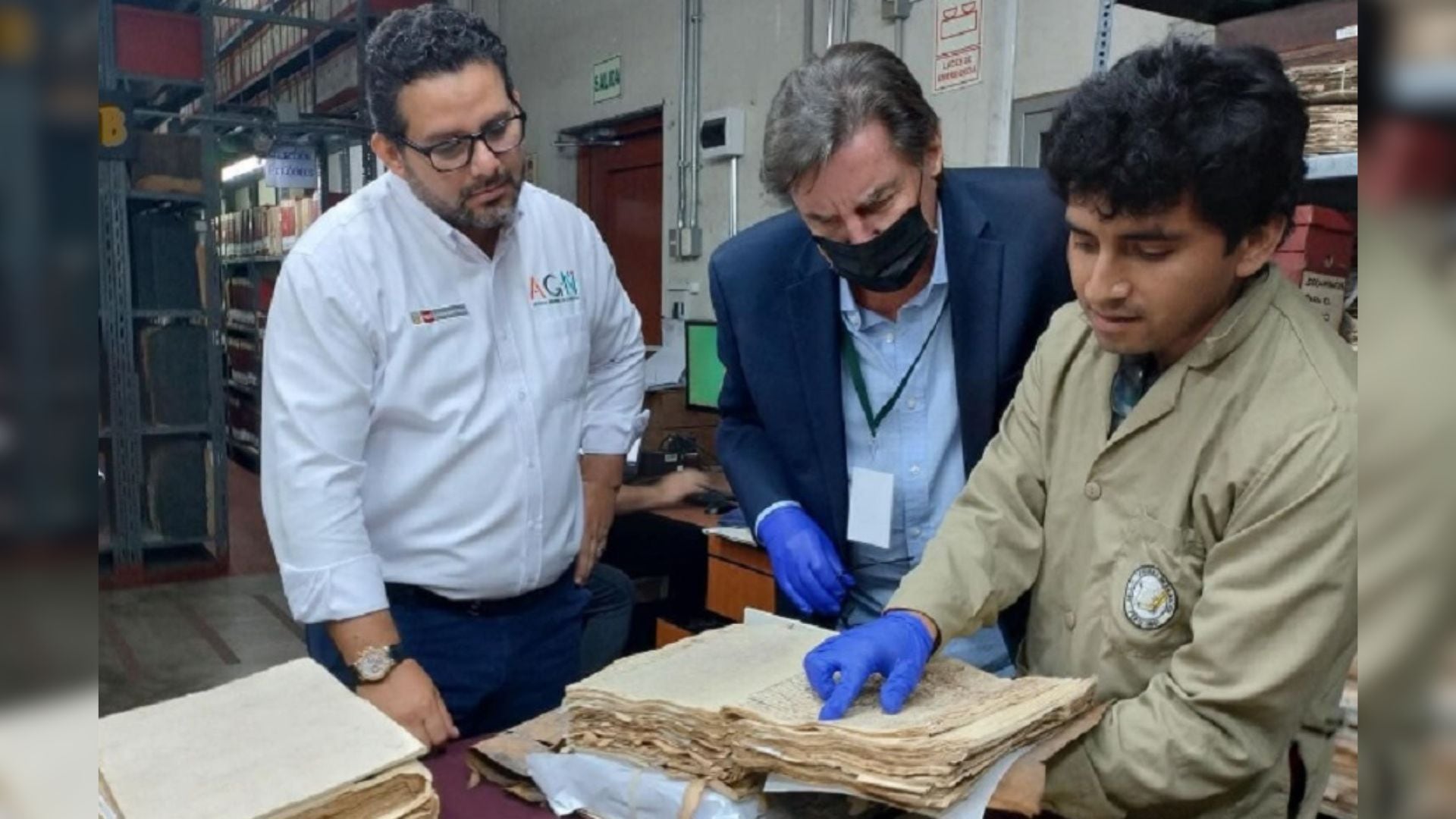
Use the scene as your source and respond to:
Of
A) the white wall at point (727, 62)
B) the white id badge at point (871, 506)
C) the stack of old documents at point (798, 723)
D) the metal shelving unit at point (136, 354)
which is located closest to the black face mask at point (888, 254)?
the white id badge at point (871, 506)

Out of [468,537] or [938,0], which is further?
[938,0]

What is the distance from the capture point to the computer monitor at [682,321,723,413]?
11.6 ft

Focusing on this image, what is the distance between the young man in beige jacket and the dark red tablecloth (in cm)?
30

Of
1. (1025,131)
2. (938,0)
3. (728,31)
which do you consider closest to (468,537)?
(1025,131)

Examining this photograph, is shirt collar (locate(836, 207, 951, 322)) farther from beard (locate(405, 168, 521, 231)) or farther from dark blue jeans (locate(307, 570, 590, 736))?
dark blue jeans (locate(307, 570, 590, 736))

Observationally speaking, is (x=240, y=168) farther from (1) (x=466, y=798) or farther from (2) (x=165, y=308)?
(1) (x=466, y=798)

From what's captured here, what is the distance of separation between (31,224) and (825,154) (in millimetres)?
1074

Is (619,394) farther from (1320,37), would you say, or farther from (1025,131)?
(1025,131)

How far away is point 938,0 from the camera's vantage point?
3.26m

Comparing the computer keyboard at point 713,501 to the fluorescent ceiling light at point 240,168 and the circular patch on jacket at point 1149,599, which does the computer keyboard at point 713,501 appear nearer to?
the circular patch on jacket at point 1149,599

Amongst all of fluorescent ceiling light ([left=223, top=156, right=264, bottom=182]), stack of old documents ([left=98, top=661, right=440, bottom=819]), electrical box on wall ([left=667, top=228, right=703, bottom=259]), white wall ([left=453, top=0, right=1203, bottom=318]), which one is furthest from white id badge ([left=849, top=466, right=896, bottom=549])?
fluorescent ceiling light ([left=223, top=156, right=264, bottom=182])

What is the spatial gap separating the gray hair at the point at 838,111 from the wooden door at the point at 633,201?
11.2 ft

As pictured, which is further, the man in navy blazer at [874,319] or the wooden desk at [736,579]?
the wooden desk at [736,579]

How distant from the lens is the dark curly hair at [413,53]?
140 cm
